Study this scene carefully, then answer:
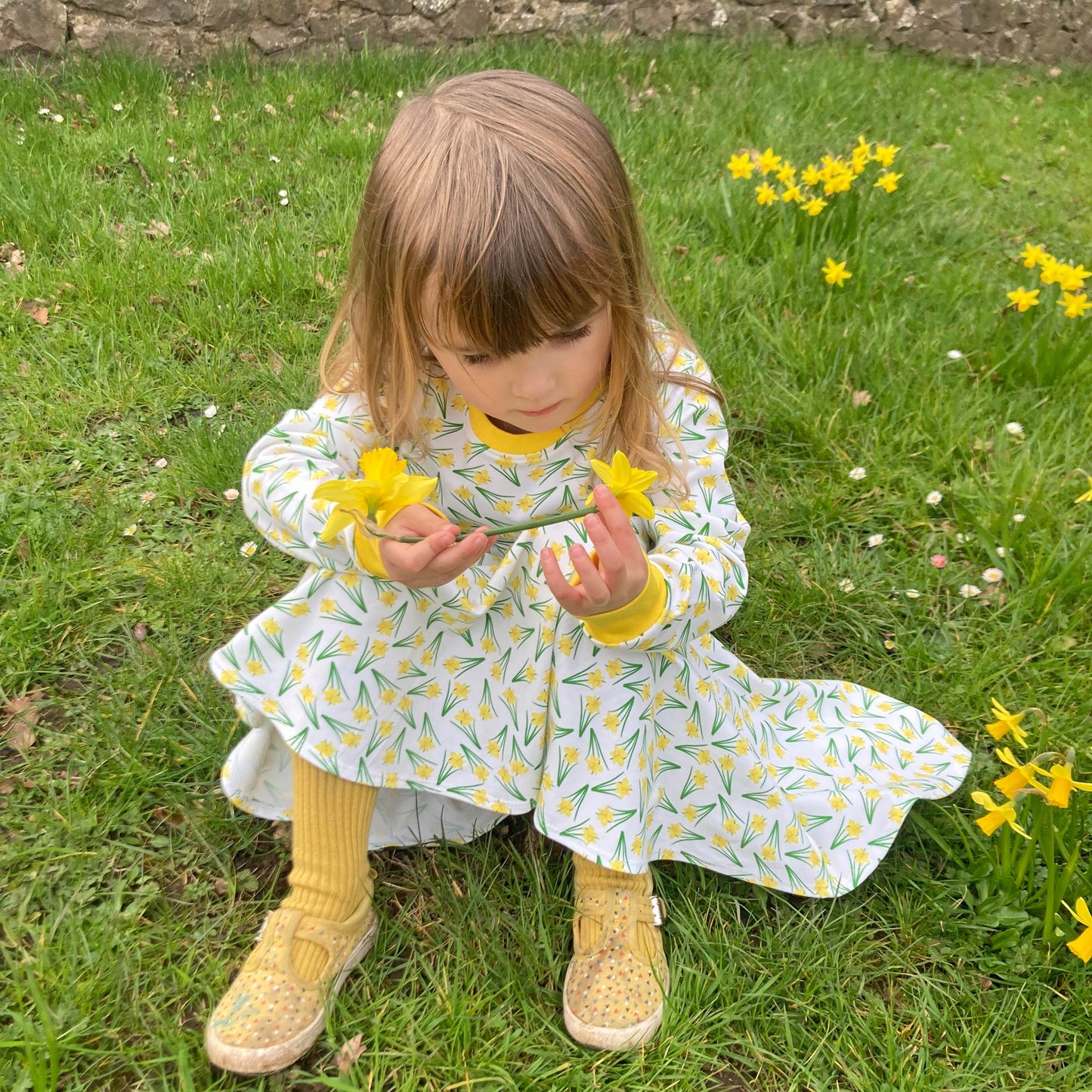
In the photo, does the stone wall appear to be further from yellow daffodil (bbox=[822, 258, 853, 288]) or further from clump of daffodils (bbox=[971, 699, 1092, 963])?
clump of daffodils (bbox=[971, 699, 1092, 963])

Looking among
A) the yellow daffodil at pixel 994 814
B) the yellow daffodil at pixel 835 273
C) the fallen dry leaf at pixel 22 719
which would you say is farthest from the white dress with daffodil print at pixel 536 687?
the yellow daffodil at pixel 835 273

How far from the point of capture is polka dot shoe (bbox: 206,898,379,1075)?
127 cm

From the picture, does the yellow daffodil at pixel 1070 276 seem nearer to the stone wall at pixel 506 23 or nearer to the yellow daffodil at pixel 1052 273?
the yellow daffodil at pixel 1052 273

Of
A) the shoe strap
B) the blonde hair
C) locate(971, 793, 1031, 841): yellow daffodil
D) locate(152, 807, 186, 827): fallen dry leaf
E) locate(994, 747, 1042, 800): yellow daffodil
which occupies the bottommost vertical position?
locate(152, 807, 186, 827): fallen dry leaf

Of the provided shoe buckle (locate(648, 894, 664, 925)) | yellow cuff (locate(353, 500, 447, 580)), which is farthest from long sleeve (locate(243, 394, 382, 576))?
shoe buckle (locate(648, 894, 664, 925))

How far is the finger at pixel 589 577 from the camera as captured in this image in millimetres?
1078

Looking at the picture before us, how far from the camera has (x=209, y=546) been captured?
2.09m

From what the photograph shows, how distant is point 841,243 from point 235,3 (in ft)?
10.7

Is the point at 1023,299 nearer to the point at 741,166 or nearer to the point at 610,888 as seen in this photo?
the point at 741,166

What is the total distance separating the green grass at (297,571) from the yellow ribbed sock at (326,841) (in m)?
0.12

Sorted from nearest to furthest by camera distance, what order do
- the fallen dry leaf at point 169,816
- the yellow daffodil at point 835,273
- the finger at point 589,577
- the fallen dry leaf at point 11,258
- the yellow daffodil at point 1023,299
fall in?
the finger at point 589,577 < the fallen dry leaf at point 169,816 < the yellow daffodil at point 1023,299 < the yellow daffodil at point 835,273 < the fallen dry leaf at point 11,258

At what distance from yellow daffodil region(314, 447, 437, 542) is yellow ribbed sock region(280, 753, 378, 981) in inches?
21.9

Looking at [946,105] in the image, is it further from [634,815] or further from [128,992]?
[128,992]

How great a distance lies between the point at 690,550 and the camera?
1356 mm
